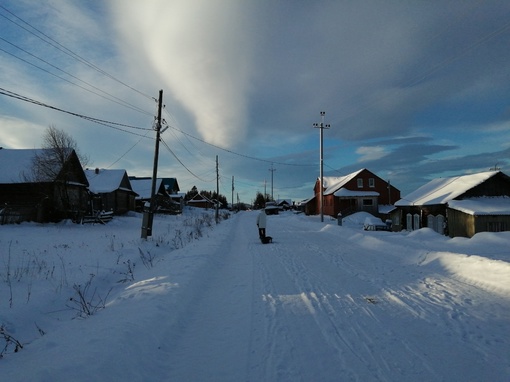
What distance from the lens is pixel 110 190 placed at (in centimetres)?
3741

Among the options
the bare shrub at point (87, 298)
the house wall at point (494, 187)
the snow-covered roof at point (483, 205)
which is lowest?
the bare shrub at point (87, 298)

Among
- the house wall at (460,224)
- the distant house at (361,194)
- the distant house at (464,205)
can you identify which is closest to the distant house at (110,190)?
the distant house at (361,194)

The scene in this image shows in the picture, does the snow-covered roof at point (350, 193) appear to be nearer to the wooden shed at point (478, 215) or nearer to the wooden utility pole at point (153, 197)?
the wooden shed at point (478, 215)

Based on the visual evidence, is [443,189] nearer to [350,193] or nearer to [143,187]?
[350,193]

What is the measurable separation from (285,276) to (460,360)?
4668 millimetres

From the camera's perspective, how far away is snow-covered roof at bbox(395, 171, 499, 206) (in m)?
22.6

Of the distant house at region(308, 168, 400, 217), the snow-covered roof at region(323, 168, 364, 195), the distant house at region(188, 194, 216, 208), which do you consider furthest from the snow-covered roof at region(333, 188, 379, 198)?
the distant house at region(188, 194, 216, 208)

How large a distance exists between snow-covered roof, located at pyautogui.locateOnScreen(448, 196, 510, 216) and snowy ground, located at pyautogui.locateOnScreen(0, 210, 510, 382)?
11.7m

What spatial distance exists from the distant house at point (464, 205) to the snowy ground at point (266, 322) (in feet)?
40.0

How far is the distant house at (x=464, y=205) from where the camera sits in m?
19.9

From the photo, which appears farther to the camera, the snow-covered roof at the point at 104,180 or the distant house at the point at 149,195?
the distant house at the point at 149,195

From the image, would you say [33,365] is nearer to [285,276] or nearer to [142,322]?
[142,322]

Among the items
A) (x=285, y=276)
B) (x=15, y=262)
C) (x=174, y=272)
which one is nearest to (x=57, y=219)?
(x=15, y=262)

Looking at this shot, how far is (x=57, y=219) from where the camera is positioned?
27.8 meters
